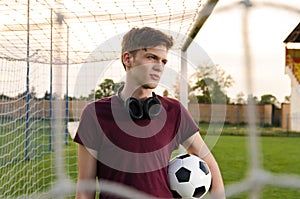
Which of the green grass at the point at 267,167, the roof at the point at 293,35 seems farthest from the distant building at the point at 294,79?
the roof at the point at 293,35

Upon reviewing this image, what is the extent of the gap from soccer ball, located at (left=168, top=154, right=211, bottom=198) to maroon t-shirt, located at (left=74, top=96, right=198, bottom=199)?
50 millimetres

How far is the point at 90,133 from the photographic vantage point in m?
1.20

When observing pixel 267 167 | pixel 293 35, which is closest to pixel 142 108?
pixel 293 35

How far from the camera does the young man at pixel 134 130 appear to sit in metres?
1.18

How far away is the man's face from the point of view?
3.85ft

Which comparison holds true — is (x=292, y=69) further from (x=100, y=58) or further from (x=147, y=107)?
(x=147, y=107)

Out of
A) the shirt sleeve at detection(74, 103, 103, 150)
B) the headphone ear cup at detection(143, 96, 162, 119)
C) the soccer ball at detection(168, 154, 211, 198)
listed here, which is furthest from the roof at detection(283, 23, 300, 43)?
the shirt sleeve at detection(74, 103, 103, 150)

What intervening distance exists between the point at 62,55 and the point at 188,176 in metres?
2.48

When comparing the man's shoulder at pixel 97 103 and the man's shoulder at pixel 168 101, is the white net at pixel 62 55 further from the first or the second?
the man's shoulder at pixel 168 101

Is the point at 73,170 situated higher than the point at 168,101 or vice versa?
the point at 168,101

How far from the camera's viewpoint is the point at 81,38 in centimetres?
340

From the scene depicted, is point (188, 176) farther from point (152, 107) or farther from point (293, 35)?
point (293, 35)

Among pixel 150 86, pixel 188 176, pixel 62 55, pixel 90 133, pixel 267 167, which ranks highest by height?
pixel 62 55

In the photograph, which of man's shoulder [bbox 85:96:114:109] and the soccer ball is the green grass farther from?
man's shoulder [bbox 85:96:114:109]
